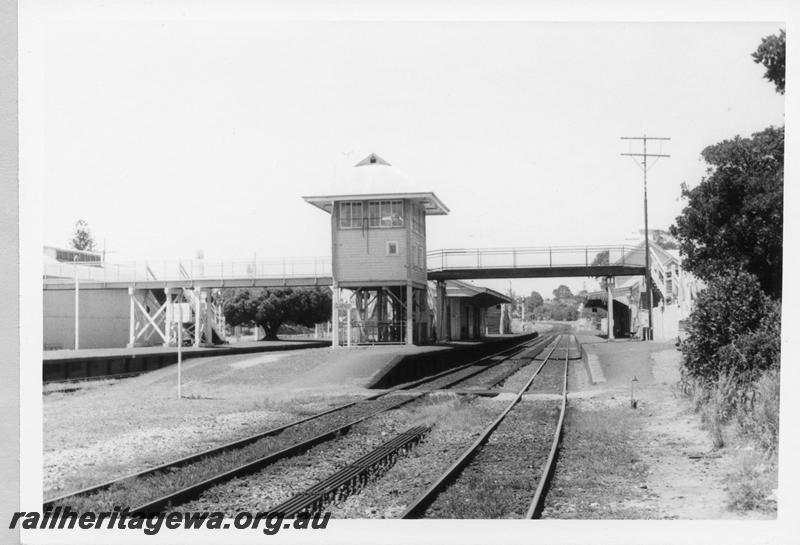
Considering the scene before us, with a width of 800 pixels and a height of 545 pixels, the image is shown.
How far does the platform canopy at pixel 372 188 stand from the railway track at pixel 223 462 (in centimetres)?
368

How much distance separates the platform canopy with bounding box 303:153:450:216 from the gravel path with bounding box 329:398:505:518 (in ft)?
11.3

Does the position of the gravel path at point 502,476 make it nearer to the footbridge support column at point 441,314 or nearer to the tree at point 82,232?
the tree at point 82,232

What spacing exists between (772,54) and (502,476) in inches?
235

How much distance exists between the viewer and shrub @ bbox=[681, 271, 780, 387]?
10570 mm

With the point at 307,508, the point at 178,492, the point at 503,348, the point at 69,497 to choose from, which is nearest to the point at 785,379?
the point at 307,508

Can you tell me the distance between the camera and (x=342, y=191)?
16719 mm

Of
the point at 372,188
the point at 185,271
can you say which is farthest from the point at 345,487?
the point at 185,271

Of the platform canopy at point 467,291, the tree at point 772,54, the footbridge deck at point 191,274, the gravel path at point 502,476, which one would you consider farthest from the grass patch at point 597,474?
the platform canopy at point 467,291

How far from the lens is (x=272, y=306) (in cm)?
4388

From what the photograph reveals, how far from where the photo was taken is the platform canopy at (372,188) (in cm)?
1394

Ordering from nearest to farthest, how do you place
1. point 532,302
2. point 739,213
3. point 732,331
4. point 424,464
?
point 424,464
point 732,331
point 739,213
point 532,302

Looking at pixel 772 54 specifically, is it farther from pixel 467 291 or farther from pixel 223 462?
pixel 467 291

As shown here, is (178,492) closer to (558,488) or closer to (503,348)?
(558,488)

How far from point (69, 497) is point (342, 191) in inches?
406
